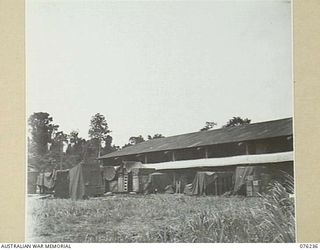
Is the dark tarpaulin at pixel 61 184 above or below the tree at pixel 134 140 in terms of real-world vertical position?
below

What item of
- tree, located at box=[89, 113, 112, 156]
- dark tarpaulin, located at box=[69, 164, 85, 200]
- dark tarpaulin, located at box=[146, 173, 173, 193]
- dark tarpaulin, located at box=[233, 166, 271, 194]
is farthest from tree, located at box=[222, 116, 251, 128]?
dark tarpaulin, located at box=[69, 164, 85, 200]

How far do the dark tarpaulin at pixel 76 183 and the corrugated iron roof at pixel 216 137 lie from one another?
0.08 meters

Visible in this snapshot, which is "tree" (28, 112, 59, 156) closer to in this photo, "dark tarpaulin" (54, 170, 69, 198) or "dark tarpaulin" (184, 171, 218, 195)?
"dark tarpaulin" (54, 170, 69, 198)

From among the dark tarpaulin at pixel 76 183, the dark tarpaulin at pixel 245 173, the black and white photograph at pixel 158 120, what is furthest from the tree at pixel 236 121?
the dark tarpaulin at pixel 76 183

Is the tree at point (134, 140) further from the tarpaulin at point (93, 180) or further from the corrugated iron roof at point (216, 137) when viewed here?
the tarpaulin at point (93, 180)

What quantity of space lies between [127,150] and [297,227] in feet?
1.80

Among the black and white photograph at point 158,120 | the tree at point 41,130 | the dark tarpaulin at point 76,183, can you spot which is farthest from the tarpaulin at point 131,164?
the tree at point 41,130

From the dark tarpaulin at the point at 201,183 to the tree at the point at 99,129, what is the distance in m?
0.29

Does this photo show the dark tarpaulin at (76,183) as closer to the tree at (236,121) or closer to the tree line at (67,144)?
the tree line at (67,144)

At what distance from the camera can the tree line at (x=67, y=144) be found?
1.52 meters

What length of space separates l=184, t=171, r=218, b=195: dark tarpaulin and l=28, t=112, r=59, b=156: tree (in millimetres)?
439

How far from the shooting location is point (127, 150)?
152 centimetres

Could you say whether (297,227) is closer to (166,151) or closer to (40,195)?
(166,151)

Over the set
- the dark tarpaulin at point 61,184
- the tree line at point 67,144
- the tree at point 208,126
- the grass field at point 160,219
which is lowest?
the grass field at point 160,219
